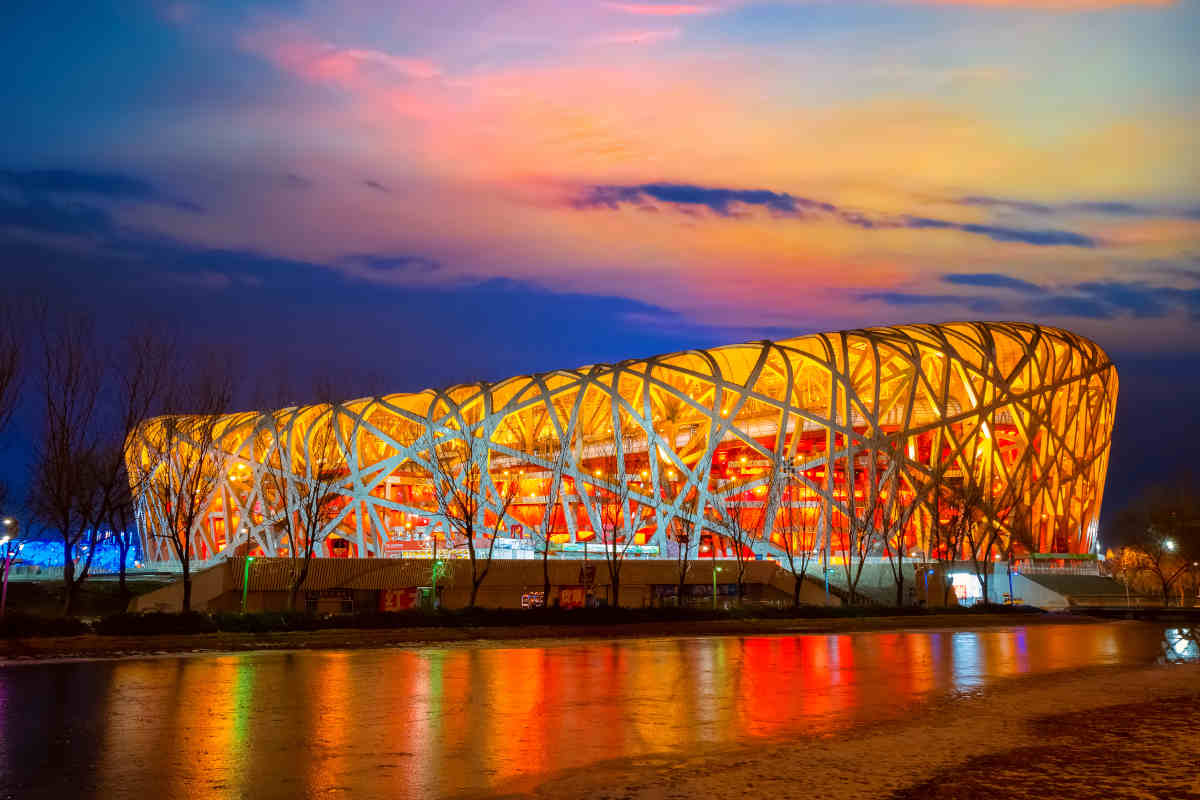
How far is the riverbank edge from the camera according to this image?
960 inches

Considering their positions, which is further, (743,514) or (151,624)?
(743,514)

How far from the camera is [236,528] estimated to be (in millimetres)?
86438

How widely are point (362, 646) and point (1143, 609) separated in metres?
39.2

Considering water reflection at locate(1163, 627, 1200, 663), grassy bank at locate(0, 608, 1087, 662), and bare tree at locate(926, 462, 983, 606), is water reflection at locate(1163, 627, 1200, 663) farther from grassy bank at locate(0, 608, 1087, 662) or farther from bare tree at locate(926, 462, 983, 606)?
bare tree at locate(926, 462, 983, 606)

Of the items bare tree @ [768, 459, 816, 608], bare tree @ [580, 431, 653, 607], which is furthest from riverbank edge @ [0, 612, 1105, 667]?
bare tree @ [580, 431, 653, 607]

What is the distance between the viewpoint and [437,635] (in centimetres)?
3073

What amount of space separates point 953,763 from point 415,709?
7.10 m

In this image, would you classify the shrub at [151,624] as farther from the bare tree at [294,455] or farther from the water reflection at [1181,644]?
the bare tree at [294,455]

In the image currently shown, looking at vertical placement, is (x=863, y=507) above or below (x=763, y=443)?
below

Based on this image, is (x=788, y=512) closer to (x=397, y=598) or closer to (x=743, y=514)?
(x=743, y=514)

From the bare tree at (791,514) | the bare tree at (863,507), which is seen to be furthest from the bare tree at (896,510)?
the bare tree at (791,514)

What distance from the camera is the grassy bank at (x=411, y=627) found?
A: 2516cm

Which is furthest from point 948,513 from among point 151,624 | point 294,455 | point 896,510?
point 151,624

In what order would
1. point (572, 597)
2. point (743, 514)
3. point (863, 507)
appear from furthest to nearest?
1. point (743, 514)
2. point (863, 507)
3. point (572, 597)
